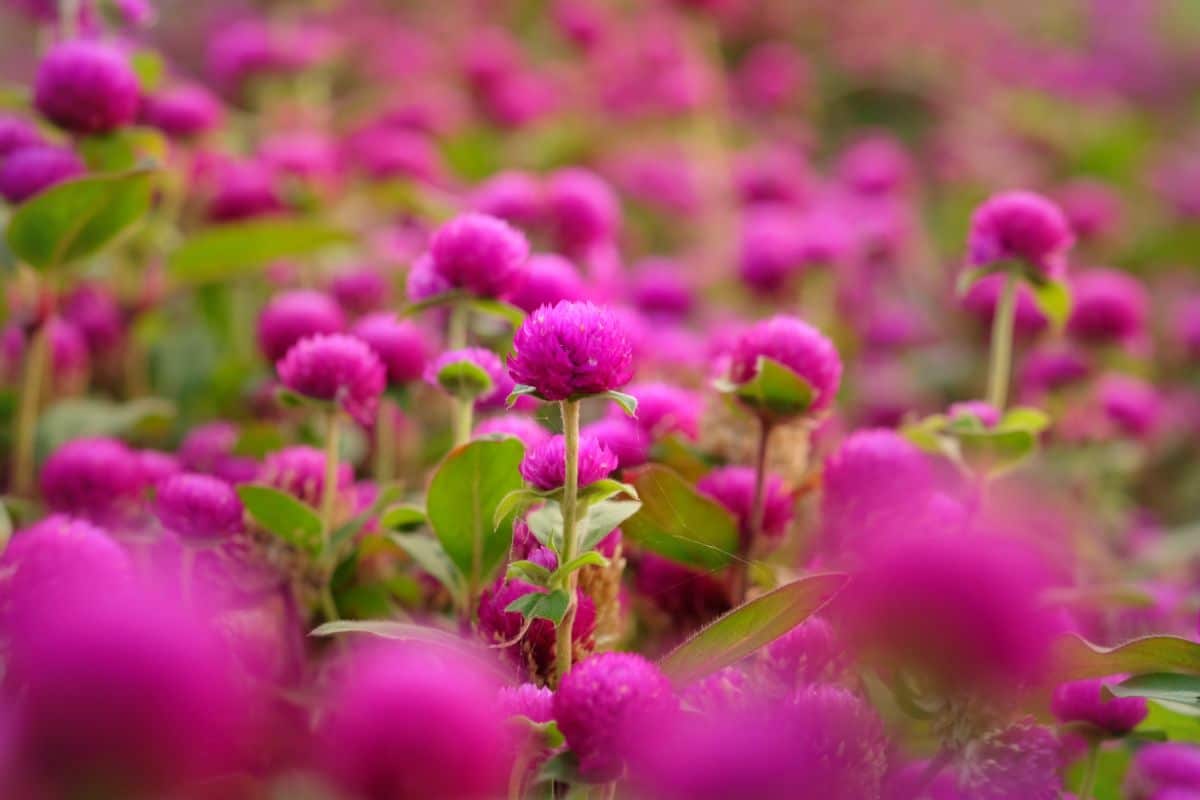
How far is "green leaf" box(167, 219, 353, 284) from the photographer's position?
1.26 metres

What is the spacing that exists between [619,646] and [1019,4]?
4.72 meters

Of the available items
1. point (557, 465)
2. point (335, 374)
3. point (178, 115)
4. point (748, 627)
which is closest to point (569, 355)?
point (557, 465)

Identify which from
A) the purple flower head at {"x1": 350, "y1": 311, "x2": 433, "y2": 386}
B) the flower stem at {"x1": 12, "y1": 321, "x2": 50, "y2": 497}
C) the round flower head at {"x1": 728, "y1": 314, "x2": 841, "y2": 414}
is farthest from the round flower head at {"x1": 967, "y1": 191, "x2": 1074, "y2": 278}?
the flower stem at {"x1": 12, "y1": 321, "x2": 50, "y2": 497}

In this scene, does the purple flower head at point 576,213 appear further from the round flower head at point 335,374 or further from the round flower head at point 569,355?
the round flower head at point 569,355

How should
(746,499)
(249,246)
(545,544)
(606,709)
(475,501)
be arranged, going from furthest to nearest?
1. (249,246)
2. (746,499)
3. (475,501)
4. (545,544)
5. (606,709)

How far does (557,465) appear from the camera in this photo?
2.16ft

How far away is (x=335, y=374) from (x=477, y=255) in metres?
0.13

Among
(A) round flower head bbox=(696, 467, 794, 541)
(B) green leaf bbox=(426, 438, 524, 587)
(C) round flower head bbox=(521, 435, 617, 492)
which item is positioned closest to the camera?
(C) round flower head bbox=(521, 435, 617, 492)

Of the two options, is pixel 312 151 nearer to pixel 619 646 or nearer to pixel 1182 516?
pixel 619 646

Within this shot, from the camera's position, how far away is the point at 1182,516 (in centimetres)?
172

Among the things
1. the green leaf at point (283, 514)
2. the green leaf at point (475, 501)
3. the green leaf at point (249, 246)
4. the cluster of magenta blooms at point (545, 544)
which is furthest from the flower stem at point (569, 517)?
the green leaf at point (249, 246)

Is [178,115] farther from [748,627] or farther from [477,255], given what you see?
[748,627]

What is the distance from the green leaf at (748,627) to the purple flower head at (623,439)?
200 millimetres

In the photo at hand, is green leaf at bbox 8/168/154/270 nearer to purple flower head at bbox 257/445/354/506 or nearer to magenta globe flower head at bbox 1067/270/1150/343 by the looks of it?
purple flower head at bbox 257/445/354/506
